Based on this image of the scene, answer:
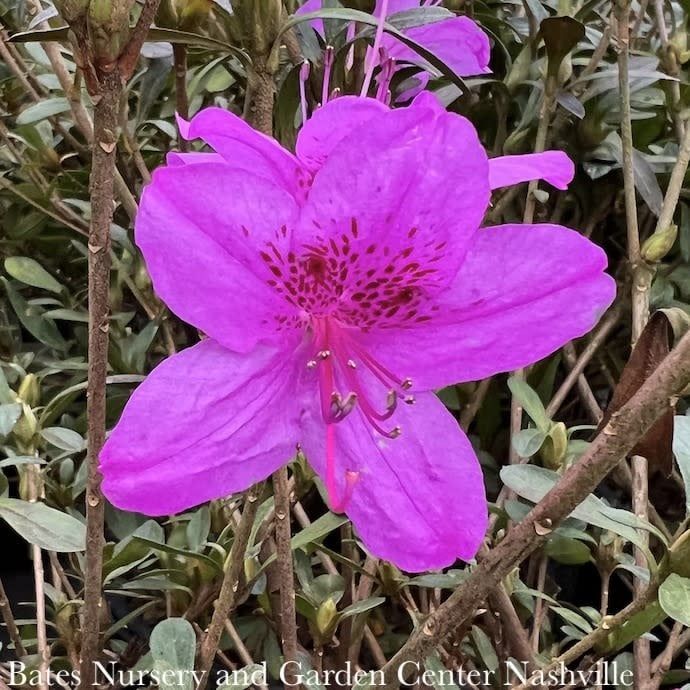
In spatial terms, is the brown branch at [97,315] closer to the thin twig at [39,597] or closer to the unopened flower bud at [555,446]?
the thin twig at [39,597]

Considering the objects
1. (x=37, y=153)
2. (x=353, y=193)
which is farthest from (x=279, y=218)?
(x=37, y=153)

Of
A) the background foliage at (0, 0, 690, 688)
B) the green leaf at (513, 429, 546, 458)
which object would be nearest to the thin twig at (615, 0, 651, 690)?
the background foliage at (0, 0, 690, 688)

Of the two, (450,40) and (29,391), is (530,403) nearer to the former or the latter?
(450,40)

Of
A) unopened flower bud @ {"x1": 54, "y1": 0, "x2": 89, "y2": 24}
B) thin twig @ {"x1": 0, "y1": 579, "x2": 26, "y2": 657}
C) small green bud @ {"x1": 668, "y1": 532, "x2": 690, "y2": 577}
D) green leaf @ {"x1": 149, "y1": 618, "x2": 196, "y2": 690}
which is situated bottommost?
thin twig @ {"x1": 0, "y1": 579, "x2": 26, "y2": 657}

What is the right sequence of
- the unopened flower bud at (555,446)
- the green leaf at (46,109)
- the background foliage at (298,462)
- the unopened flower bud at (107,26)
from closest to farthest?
the unopened flower bud at (107,26)
the background foliage at (298,462)
the unopened flower bud at (555,446)
the green leaf at (46,109)

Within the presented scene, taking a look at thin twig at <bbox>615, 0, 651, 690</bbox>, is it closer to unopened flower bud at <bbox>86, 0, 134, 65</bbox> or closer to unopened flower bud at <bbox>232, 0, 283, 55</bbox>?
unopened flower bud at <bbox>232, 0, 283, 55</bbox>

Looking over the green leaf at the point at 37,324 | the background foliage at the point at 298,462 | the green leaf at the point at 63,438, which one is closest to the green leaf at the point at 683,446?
the background foliage at the point at 298,462

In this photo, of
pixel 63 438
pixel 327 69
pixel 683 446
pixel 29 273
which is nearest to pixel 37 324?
pixel 29 273
